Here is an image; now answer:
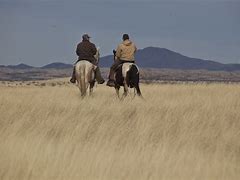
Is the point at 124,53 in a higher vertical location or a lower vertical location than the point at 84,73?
higher

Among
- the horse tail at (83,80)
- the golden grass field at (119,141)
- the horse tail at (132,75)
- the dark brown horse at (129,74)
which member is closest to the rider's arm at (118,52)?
the dark brown horse at (129,74)

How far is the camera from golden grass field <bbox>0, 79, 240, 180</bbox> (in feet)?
25.2

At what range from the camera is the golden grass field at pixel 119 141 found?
769cm

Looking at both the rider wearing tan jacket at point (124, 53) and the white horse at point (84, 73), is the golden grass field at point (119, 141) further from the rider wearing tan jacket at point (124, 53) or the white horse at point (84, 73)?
the white horse at point (84, 73)

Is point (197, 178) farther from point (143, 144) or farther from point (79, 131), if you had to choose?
point (79, 131)

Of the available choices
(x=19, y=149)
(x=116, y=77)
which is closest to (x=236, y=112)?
(x=19, y=149)

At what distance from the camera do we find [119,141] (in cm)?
981

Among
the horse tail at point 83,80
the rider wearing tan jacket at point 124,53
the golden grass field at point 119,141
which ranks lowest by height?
the golden grass field at point 119,141

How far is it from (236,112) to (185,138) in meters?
3.04

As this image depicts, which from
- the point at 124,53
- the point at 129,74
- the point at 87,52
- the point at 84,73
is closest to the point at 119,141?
the point at 129,74

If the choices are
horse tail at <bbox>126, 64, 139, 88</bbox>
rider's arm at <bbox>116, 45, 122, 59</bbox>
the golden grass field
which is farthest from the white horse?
the golden grass field

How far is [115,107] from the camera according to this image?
13078 millimetres

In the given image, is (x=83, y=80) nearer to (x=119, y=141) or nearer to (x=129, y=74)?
(x=129, y=74)

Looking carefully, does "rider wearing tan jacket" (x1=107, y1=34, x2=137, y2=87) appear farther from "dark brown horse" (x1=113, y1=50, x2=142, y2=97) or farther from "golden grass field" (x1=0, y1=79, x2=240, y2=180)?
"golden grass field" (x1=0, y1=79, x2=240, y2=180)
